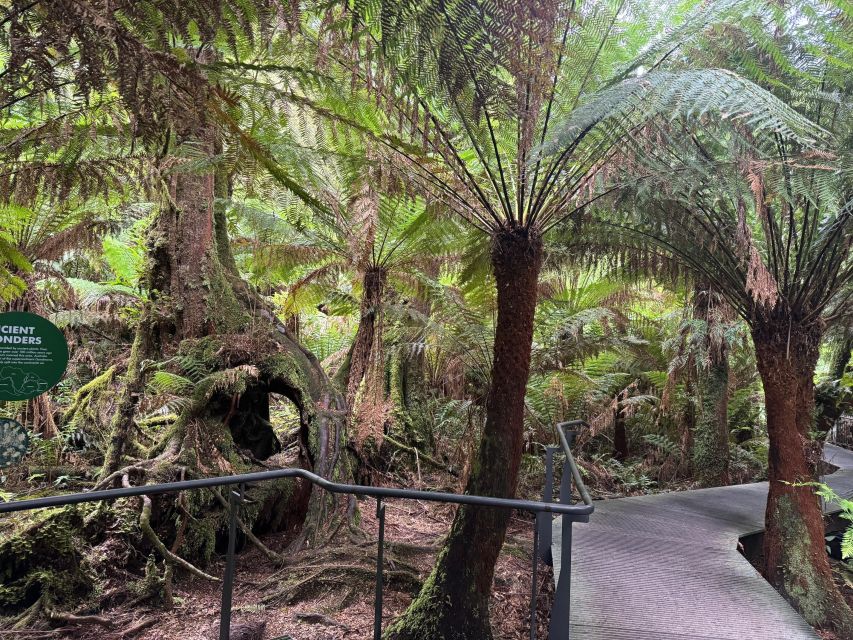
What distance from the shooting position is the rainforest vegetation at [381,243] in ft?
6.99

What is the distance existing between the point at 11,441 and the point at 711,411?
5.91 m

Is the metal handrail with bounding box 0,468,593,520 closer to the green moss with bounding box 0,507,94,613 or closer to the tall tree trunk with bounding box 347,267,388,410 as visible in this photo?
the green moss with bounding box 0,507,94,613

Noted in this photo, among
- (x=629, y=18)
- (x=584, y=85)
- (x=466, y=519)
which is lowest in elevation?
(x=466, y=519)

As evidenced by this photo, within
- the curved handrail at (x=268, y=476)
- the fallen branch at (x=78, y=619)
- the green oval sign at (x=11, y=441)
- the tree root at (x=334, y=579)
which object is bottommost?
the fallen branch at (x=78, y=619)

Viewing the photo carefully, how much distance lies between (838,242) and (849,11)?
1419 mm

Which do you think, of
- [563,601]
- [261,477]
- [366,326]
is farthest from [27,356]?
[366,326]

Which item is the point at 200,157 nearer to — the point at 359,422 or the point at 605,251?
the point at 359,422

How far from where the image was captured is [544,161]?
9.86ft

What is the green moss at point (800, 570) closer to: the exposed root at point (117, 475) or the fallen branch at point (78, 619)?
the fallen branch at point (78, 619)

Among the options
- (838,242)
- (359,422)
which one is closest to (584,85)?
(838,242)

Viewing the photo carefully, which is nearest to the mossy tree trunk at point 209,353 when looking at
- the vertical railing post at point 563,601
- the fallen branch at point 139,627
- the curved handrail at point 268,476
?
the fallen branch at point 139,627

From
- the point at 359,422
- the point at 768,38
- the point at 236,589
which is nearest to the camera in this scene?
the point at 768,38

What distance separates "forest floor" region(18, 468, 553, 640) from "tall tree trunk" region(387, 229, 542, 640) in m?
0.49

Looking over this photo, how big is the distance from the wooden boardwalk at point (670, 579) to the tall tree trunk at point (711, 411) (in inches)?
50.6
